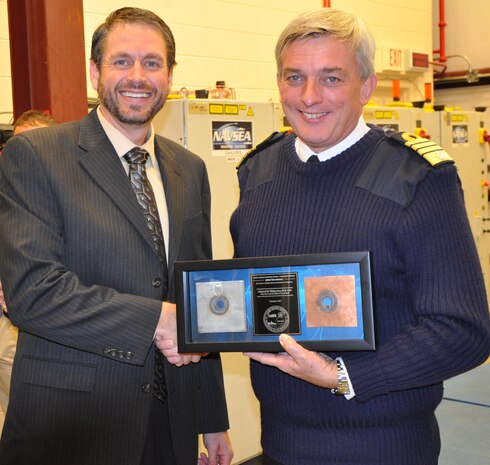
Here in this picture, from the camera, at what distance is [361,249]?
1.69 metres

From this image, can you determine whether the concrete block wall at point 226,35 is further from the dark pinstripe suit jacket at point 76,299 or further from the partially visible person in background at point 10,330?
the dark pinstripe suit jacket at point 76,299

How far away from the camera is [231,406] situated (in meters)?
4.24

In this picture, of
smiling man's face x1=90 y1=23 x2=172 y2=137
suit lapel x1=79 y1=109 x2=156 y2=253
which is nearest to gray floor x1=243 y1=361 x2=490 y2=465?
suit lapel x1=79 y1=109 x2=156 y2=253

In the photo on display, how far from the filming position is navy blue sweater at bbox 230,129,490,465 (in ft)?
5.26

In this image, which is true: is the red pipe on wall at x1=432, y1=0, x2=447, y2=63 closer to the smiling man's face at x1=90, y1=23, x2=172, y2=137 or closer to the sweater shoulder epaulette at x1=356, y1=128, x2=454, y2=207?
the smiling man's face at x1=90, y1=23, x2=172, y2=137

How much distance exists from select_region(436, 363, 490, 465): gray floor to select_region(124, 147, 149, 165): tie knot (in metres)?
2.07

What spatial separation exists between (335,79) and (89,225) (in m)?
0.72

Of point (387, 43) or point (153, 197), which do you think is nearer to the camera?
point (153, 197)

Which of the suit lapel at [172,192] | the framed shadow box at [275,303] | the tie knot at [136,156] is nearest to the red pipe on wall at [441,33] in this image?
the suit lapel at [172,192]

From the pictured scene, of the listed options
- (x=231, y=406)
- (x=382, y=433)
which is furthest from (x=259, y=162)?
(x=231, y=406)

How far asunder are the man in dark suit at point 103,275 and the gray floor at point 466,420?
171cm

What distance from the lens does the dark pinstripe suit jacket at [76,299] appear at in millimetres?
1870

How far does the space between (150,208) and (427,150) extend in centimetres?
79

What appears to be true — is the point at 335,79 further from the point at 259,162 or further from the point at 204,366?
the point at 204,366
